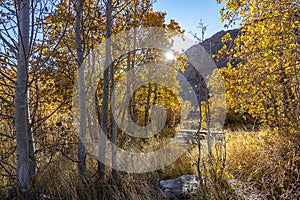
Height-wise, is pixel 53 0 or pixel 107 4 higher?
pixel 107 4

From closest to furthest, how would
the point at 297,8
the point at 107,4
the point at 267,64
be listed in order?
the point at 297,8 → the point at 107,4 → the point at 267,64

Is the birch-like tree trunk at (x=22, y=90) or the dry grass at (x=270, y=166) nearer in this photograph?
the birch-like tree trunk at (x=22, y=90)

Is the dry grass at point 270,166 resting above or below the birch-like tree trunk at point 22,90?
below

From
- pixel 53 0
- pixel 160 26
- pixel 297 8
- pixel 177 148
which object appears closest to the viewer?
pixel 53 0

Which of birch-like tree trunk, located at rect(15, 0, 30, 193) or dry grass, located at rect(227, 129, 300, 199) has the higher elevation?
birch-like tree trunk, located at rect(15, 0, 30, 193)

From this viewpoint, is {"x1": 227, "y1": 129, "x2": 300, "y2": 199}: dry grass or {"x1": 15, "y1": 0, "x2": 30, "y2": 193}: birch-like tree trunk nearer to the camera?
{"x1": 15, "y1": 0, "x2": 30, "y2": 193}: birch-like tree trunk

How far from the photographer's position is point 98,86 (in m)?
3.59

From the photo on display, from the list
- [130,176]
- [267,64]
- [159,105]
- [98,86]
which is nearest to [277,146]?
[267,64]

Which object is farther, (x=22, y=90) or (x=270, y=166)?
(x=270, y=166)

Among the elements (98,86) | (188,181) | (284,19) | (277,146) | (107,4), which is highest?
(107,4)

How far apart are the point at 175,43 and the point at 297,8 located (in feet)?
19.3

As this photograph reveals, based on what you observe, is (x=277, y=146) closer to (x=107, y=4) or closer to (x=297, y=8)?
(x=297, y=8)

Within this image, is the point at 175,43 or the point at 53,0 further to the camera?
the point at 175,43

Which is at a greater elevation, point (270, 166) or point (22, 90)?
point (22, 90)
